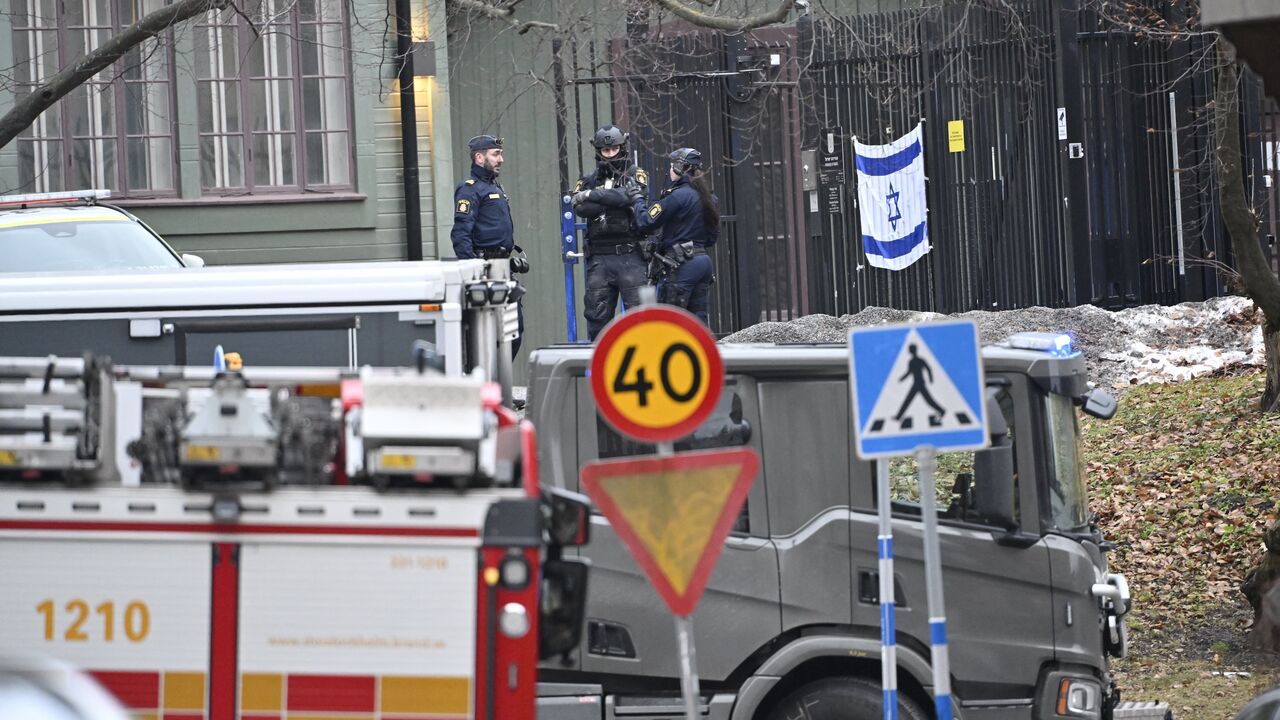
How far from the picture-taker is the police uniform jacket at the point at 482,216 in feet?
51.2

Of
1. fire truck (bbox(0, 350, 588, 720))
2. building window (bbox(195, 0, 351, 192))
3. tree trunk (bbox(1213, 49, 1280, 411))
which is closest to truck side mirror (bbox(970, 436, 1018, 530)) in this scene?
fire truck (bbox(0, 350, 588, 720))

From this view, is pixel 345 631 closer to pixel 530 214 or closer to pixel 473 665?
pixel 473 665

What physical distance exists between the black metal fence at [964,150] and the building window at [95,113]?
14.4ft

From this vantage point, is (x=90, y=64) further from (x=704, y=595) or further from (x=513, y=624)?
(x=513, y=624)

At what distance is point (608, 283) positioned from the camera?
15398mm

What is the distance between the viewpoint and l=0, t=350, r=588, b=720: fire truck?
5488 millimetres

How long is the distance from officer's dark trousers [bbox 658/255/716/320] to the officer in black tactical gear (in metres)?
0.24

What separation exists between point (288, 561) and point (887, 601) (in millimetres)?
2686

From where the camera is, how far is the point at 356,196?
62.6 ft

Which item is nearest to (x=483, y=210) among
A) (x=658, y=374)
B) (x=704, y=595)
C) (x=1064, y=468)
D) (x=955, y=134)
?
(x=955, y=134)

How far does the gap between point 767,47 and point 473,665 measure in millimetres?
13861

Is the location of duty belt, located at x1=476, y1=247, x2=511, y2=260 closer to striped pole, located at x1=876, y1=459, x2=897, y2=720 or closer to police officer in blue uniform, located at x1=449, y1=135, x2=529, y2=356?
police officer in blue uniform, located at x1=449, y1=135, x2=529, y2=356

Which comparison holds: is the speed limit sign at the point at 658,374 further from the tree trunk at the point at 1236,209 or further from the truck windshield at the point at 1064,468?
the tree trunk at the point at 1236,209

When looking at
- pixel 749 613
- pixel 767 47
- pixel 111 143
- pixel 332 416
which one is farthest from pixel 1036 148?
pixel 332 416
